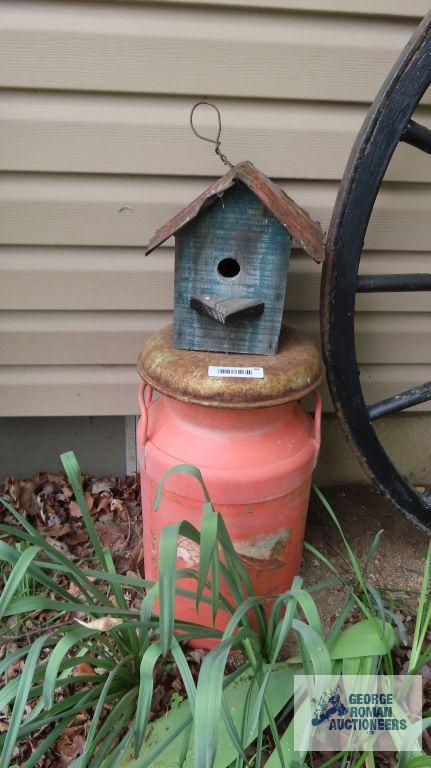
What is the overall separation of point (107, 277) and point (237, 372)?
0.69 m

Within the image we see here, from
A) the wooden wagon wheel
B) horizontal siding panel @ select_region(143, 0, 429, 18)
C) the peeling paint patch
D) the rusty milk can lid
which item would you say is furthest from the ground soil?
horizontal siding panel @ select_region(143, 0, 429, 18)

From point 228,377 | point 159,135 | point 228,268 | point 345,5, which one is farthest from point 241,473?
point 345,5

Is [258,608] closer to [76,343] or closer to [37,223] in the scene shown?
[76,343]

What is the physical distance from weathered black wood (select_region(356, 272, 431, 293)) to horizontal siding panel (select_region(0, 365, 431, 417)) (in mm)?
466

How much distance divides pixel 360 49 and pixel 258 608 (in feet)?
5.18

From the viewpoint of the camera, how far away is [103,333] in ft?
6.20

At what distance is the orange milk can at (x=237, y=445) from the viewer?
1.36 metres

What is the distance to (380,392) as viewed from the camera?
207 cm

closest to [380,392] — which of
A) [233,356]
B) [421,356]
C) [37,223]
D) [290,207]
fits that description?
[421,356]

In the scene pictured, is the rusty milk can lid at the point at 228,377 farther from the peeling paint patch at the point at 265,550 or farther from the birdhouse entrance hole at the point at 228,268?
the peeling paint patch at the point at 265,550

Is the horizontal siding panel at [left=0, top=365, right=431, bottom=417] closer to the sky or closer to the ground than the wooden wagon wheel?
closer to the ground

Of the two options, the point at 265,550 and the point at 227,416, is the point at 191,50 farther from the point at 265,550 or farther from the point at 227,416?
the point at 265,550

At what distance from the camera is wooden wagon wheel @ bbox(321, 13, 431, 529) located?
138 cm

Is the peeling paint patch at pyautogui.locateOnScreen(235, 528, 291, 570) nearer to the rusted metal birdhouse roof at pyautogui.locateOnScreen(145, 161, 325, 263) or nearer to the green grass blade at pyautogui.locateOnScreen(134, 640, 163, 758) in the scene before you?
the green grass blade at pyautogui.locateOnScreen(134, 640, 163, 758)
